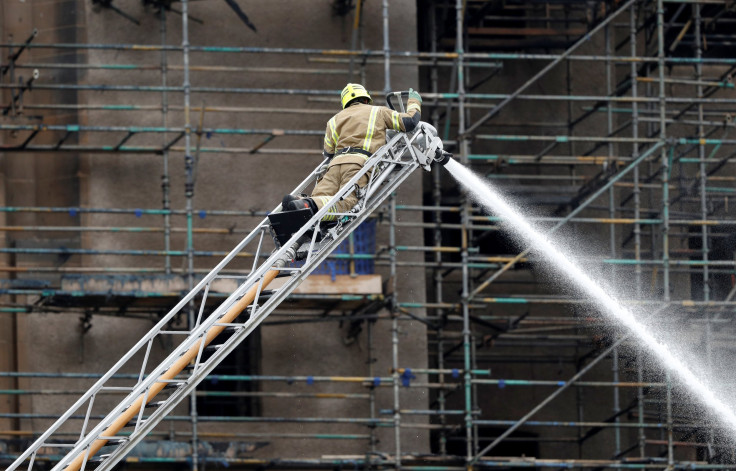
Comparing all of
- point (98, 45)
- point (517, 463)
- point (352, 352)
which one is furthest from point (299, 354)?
point (98, 45)

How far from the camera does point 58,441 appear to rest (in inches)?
786

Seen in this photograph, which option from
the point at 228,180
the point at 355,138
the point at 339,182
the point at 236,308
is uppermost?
the point at 228,180

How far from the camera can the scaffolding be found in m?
20.6

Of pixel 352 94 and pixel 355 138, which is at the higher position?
pixel 352 94

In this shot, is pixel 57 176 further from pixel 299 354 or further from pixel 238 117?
pixel 299 354

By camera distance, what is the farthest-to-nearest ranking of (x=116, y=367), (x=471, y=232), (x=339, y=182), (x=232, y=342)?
(x=471, y=232)
(x=339, y=182)
(x=232, y=342)
(x=116, y=367)

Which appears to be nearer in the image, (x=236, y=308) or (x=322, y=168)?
(x=236, y=308)

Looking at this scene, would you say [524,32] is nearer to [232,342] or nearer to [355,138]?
[355,138]

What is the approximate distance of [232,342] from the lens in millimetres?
14875

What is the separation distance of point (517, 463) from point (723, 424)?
289 centimetres

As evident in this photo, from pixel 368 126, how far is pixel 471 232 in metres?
7.19

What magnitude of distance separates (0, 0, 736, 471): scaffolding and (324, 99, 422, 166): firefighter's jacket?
480 cm

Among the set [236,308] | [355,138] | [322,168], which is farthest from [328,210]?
[236,308]

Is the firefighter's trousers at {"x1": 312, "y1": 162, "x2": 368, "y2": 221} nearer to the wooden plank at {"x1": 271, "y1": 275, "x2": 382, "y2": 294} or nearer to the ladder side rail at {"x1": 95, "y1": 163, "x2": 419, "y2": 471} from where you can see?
the ladder side rail at {"x1": 95, "y1": 163, "x2": 419, "y2": 471}
